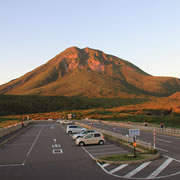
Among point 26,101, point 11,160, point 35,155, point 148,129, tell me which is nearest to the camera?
point 11,160

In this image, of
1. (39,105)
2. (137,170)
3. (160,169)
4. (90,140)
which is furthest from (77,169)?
(39,105)

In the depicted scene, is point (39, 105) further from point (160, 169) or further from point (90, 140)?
point (160, 169)

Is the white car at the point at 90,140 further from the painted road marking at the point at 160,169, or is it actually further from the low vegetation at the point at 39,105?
the low vegetation at the point at 39,105

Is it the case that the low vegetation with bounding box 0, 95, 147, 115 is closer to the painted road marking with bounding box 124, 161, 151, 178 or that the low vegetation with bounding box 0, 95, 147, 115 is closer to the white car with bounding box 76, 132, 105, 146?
the white car with bounding box 76, 132, 105, 146

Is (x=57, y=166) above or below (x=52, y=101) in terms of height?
below

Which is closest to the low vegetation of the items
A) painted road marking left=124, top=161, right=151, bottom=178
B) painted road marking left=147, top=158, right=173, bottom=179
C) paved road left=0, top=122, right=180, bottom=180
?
paved road left=0, top=122, right=180, bottom=180

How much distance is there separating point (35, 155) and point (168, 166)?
38.2 feet

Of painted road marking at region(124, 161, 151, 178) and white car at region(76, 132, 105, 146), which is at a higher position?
white car at region(76, 132, 105, 146)

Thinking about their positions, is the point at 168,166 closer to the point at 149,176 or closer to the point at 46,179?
the point at 149,176

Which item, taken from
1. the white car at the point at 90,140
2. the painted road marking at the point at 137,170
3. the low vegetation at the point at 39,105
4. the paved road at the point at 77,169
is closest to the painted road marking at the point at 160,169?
the paved road at the point at 77,169

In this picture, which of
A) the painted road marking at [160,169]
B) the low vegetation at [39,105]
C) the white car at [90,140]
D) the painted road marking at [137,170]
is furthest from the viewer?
the low vegetation at [39,105]

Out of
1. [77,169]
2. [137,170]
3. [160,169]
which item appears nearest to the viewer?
[137,170]

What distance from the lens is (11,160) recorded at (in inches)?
810

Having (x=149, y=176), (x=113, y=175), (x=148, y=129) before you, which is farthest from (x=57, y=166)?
(x=148, y=129)
